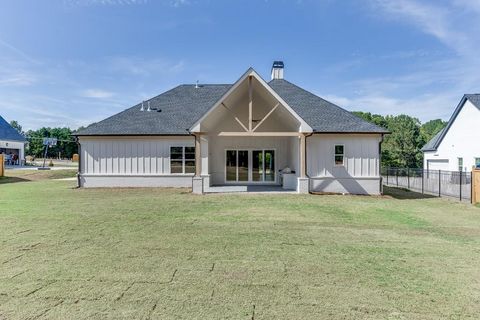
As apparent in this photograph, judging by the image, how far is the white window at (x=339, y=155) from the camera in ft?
54.7

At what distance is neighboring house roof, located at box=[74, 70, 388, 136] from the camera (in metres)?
17.1

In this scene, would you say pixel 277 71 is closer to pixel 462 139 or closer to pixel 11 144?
pixel 462 139

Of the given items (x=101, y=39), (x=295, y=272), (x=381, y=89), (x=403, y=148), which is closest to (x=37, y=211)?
(x=295, y=272)

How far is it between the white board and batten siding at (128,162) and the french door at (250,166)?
2916 mm

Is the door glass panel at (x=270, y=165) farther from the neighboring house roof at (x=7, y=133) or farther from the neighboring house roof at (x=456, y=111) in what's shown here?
the neighboring house roof at (x=7, y=133)

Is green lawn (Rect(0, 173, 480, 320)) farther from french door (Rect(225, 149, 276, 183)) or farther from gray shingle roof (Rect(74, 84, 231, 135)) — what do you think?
french door (Rect(225, 149, 276, 183))

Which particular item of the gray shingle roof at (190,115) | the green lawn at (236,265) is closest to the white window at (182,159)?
the gray shingle roof at (190,115)

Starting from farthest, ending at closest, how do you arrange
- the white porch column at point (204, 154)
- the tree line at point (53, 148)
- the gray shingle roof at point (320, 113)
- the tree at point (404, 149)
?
the tree line at point (53, 148) → the tree at point (404, 149) → the gray shingle roof at point (320, 113) → the white porch column at point (204, 154)

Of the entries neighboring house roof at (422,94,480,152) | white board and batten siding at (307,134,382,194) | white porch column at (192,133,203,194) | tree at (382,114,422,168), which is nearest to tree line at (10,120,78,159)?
white porch column at (192,133,203,194)

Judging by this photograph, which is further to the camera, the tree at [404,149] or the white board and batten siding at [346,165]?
the tree at [404,149]

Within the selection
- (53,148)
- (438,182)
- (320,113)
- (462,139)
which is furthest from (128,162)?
(53,148)

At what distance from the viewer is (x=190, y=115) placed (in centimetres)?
1991

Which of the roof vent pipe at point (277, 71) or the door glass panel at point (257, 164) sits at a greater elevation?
the roof vent pipe at point (277, 71)

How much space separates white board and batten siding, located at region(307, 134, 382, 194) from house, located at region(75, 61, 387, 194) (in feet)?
0.18
